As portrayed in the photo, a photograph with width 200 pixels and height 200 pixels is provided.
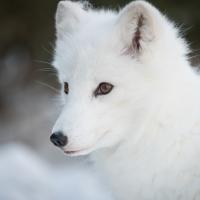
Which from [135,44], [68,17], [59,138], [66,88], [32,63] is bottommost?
[59,138]

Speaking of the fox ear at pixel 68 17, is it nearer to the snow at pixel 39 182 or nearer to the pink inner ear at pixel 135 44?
the pink inner ear at pixel 135 44

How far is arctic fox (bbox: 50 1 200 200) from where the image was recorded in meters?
4.23

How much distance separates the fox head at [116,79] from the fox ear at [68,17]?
0.39m

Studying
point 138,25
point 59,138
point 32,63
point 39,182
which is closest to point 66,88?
point 59,138

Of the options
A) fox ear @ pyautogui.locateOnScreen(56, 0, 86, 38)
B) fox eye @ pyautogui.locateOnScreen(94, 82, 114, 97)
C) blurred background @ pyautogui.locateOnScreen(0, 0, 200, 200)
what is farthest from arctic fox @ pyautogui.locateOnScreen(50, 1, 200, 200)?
blurred background @ pyautogui.locateOnScreen(0, 0, 200, 200)

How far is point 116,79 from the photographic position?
4.23 m

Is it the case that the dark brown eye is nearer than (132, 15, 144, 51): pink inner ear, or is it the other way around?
(132, 15, 144, 51): pink inner ear

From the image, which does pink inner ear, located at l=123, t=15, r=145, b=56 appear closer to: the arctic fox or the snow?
the arctic fox

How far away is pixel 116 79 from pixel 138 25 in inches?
15.9

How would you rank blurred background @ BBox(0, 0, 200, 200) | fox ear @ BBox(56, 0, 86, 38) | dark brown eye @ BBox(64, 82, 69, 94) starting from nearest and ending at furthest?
dark brown eye @ BBox(64, 82, 69, 94) → fox ear @ BBox(56, 0, 86, 38) → blurred background @ BBox(0, 0, 200, 200)

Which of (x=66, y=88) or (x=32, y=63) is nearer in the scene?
(x=66, y=88)

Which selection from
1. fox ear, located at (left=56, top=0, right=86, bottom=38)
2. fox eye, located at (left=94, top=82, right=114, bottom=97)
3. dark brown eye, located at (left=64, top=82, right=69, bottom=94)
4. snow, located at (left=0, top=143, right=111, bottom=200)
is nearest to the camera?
fox eye, located at (left=94, top=82, right=114, bottom=97)

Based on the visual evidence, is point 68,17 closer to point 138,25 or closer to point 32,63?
point 138,25

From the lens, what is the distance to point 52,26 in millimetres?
12297
